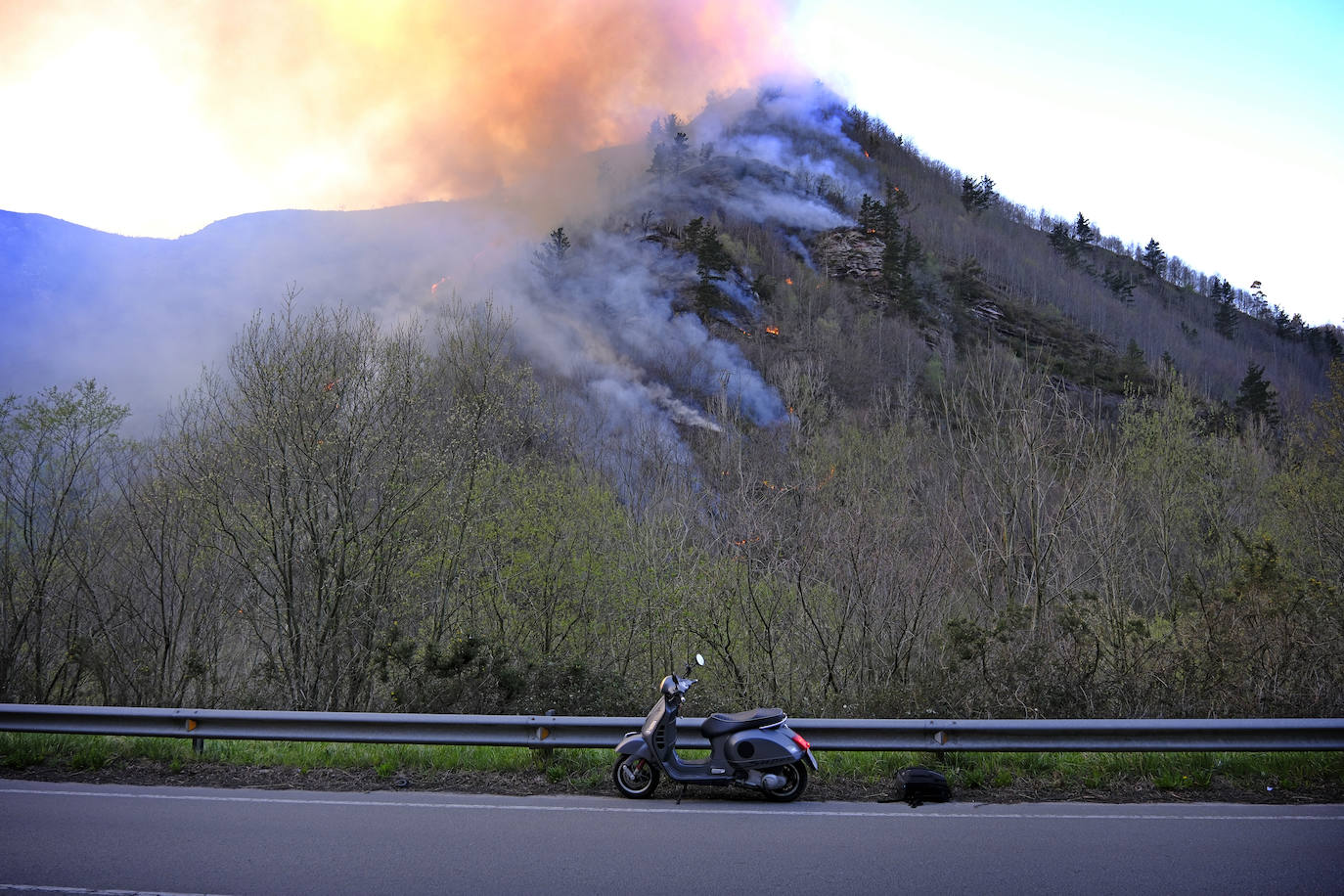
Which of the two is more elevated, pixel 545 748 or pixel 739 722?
pixel 739 722

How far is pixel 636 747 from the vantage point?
693cm

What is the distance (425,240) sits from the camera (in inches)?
4050

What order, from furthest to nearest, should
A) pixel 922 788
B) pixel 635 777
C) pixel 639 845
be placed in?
pixel 635 777
pixel 922 788
pixel 639 845

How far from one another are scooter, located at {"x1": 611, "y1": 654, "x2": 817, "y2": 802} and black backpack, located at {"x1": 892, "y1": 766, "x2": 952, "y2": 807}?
725 millimetres

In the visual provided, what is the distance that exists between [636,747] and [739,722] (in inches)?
34.3

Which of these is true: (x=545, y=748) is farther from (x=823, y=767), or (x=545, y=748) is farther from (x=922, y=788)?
(x=922, y=788)

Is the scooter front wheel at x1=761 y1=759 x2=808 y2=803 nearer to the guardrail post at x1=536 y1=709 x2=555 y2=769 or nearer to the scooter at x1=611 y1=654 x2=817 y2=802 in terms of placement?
the scooter at x1=611 y1=654 x2=817 y2=802

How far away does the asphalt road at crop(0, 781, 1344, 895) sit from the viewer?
5023mm

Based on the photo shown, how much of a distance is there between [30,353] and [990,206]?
403 feet

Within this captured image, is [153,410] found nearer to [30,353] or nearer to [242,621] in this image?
[30,353]

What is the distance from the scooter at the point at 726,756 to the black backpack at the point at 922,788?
Result: 28.5 inches

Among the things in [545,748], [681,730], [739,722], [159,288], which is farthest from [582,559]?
[159,288]

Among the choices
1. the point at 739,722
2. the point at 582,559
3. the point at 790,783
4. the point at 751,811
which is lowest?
the point at 751,811

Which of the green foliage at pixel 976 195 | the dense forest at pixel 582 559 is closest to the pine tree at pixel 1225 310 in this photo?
the green foliage at pixel 976 195
